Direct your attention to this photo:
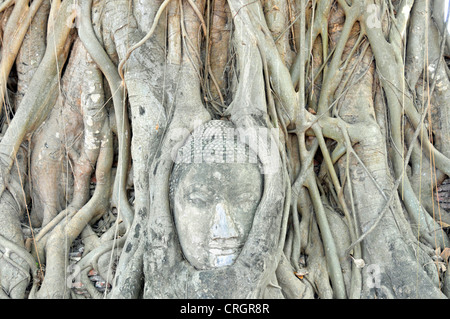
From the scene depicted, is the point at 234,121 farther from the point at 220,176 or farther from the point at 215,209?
the point at 215,209

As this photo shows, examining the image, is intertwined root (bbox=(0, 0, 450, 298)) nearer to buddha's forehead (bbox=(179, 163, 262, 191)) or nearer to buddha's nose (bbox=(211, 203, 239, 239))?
buddha's forehead (bbox=(179, 163, 262, 191))

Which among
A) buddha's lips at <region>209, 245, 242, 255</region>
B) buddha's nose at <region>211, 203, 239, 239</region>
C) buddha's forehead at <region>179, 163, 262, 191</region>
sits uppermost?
buddha's forehead at <region>179, 163, 262, 191</region>

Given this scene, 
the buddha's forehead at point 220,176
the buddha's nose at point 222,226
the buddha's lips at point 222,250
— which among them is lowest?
the buddha's lips at point 222,250

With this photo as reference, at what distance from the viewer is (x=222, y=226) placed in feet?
6.48

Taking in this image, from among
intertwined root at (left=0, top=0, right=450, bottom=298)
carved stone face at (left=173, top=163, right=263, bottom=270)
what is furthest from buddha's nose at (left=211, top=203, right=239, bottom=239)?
intertwined root at (left=0, top=0, right=450, bottom=298)

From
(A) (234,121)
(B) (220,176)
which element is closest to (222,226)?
(B) (220,176)

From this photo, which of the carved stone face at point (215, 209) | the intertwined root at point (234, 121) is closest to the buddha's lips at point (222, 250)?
the carved stone face at point (215, 209)

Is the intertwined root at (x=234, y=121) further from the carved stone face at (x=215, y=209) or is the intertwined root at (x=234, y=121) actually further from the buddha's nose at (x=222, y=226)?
the buddha's nose at (x=222, y=226)

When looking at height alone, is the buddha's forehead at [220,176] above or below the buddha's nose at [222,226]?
above

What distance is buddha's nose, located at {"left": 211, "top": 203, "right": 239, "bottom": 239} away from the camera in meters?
1.98

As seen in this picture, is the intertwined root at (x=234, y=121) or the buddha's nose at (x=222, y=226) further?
the intertwined root at (x=234, y=121)

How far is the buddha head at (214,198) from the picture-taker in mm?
2000

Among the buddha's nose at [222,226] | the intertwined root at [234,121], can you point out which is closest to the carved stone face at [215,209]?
the buddha's nose at [222,226]

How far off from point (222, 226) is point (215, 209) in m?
0.10
